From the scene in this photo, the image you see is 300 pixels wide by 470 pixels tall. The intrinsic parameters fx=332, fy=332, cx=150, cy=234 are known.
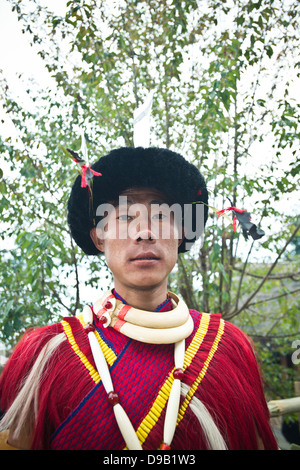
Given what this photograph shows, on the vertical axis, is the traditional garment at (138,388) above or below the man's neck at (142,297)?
below

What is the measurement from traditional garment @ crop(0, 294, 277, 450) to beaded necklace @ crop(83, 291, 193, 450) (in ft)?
0.11

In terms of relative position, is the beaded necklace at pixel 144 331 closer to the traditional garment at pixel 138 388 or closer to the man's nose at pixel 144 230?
the traditional garment at pixel 138 388

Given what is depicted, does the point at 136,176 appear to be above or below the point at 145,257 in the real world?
above

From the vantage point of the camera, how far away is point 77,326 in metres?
1.35

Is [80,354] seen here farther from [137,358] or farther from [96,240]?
[96,240]

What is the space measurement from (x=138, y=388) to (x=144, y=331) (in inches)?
7.6

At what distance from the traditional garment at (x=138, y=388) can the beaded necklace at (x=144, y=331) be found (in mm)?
35

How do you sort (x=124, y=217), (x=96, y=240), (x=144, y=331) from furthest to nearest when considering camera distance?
(x=96, y=240)
(x=124, y=217)
(x=144, y=331)

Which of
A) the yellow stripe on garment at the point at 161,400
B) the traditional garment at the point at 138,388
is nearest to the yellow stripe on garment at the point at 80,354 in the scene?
the traditional garment at the point at 138,388

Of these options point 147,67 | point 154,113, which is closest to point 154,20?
point 147,67

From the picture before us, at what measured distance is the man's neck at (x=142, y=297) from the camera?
132 cm

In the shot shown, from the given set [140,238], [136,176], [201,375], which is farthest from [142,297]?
[136,176]

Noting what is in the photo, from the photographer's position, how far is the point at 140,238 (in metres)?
1.25

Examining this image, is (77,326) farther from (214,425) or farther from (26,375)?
(214,425)
